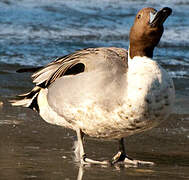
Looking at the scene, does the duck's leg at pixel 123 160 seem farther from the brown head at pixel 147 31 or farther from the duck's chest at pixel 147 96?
the brown head at pixel 147 31

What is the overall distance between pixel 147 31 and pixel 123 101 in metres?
0.59

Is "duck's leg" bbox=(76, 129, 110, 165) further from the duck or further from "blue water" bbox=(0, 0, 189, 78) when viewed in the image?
"blue water" bbox=(0, 0, 189, 78)

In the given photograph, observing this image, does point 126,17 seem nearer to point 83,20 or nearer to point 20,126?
point 83,20

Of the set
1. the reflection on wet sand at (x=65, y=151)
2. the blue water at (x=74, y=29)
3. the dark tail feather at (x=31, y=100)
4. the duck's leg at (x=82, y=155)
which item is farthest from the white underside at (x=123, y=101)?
the blue water at (x=74, y=29)

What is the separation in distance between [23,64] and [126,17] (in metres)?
6.41

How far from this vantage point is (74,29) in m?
15.4

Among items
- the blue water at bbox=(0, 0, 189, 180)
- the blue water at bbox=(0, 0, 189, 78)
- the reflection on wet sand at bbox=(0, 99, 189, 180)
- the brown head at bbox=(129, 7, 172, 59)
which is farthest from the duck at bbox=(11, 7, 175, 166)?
the blue water at bbox=(0, 0, 189, 78)

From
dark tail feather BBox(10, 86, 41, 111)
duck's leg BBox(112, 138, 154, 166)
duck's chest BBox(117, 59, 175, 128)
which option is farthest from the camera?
dark tail feather BBox(10, 86, 41, 111)

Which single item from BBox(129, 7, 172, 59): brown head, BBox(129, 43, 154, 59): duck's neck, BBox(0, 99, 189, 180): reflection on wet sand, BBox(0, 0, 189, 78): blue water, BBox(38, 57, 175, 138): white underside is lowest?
BBox(0, 0, 189, 78): blue water

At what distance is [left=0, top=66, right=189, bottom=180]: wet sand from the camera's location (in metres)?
4.77

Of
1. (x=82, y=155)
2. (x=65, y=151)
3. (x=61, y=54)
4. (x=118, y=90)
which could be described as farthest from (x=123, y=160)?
(x=61, y=54)

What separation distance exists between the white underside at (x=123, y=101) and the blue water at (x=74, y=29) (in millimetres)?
5276

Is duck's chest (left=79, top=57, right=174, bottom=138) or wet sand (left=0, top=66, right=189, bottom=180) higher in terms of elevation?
duck's chest (left=79, top=57, right=174, bottom=138)

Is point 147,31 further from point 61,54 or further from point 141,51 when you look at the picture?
point 61,54
